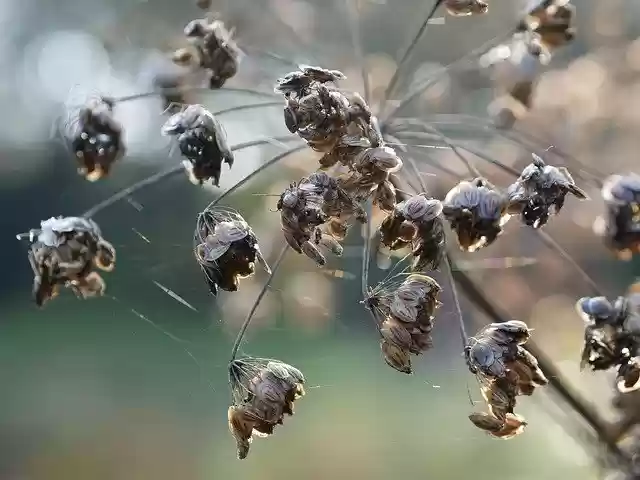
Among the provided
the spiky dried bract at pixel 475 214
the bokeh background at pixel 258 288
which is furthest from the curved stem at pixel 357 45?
the spiky dried bract at pixel 475 214

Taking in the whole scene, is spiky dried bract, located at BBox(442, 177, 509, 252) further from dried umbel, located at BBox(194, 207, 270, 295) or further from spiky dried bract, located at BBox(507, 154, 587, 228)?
dried umbel, located at BBox(194, 207, 270, 295)

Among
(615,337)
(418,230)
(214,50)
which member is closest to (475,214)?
(418,230)

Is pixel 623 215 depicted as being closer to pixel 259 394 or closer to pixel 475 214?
pixel 475 214

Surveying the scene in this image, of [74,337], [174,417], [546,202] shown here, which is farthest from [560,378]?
[74,337]

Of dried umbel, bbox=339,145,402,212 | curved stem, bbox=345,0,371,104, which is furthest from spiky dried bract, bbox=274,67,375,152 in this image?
curved stem, bbox=345,0,371,104

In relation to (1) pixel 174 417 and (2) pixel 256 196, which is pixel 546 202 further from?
(1) pixel 174 417
